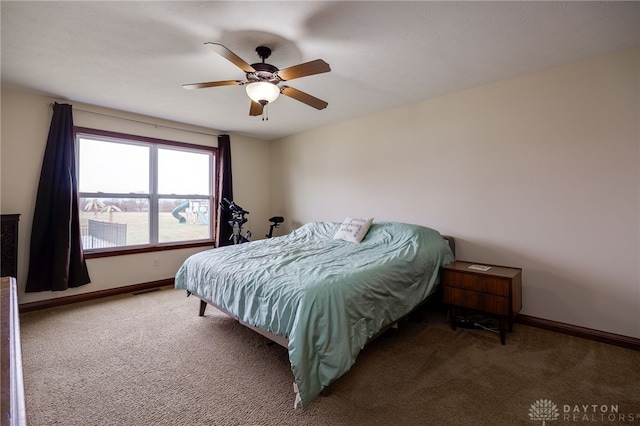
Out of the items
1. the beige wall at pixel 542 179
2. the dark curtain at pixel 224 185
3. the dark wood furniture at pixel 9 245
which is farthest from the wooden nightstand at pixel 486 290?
the dark wood furniture at pixel 9 245

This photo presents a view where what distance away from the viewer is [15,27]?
6.43 ft

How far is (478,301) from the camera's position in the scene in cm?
249

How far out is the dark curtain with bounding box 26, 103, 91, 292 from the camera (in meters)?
3.11

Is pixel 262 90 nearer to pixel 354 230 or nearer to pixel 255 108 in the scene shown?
pixel 255 108

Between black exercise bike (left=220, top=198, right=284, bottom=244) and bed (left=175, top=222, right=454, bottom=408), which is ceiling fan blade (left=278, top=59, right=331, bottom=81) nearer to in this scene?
bed (left=175, top=222, right=454, bottom=408)

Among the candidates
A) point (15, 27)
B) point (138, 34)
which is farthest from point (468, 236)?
point (15, 27)

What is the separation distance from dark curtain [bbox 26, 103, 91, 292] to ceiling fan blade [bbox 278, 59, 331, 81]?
9.41 ft

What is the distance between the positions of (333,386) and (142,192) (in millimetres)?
3648

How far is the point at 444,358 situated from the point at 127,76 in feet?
12.2

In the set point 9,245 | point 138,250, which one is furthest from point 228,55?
point 138,250

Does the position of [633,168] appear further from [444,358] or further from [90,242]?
[90,242]

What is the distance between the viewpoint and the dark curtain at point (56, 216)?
311 centimetres

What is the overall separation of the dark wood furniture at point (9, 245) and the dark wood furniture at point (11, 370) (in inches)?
96.8

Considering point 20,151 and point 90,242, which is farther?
point 90,242
